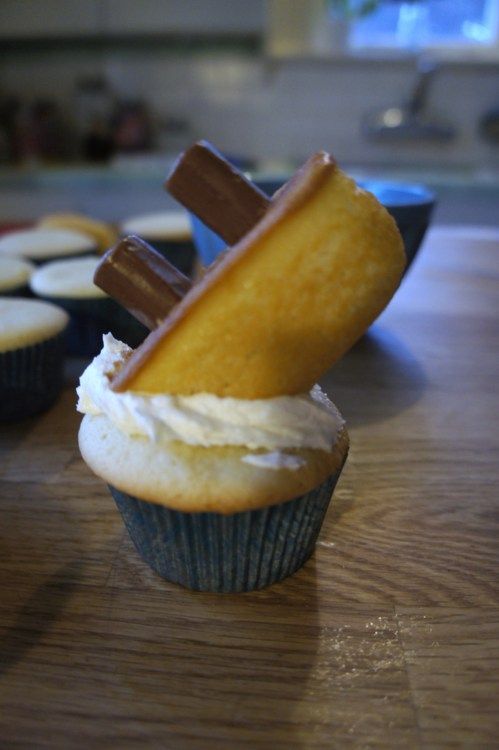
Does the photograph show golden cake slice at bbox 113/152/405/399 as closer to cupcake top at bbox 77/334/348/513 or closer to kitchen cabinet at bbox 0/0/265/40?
cupcake top at bbox 77/334/348/513

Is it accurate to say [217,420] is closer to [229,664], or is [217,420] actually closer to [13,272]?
[229,664]

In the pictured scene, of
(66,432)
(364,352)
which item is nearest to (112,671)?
(66,432)

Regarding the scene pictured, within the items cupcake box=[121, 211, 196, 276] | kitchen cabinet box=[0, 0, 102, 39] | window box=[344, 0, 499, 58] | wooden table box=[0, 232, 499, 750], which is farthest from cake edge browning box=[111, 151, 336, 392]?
kitchen cabinet box=[0, 0, 102, 39]

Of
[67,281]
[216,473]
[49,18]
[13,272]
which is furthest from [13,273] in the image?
[49,18]

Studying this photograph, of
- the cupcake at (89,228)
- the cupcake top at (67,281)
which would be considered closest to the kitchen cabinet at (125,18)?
the cupcake at (89,228)

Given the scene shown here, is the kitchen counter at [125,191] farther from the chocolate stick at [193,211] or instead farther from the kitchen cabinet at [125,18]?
the chocolate stick at [193,211]

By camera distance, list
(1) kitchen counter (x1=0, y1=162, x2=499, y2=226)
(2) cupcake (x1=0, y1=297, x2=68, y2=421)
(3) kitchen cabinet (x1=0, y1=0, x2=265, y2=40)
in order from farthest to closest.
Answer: (3) kitchen cabinet (x1=0, y1=0, x2=265, y2=40) → (1) kitchen counter (x1=0, y1=162, x2=499, y2=226) → (2) cupcake (x1=0, y1=297, x2=68, y2=421)
